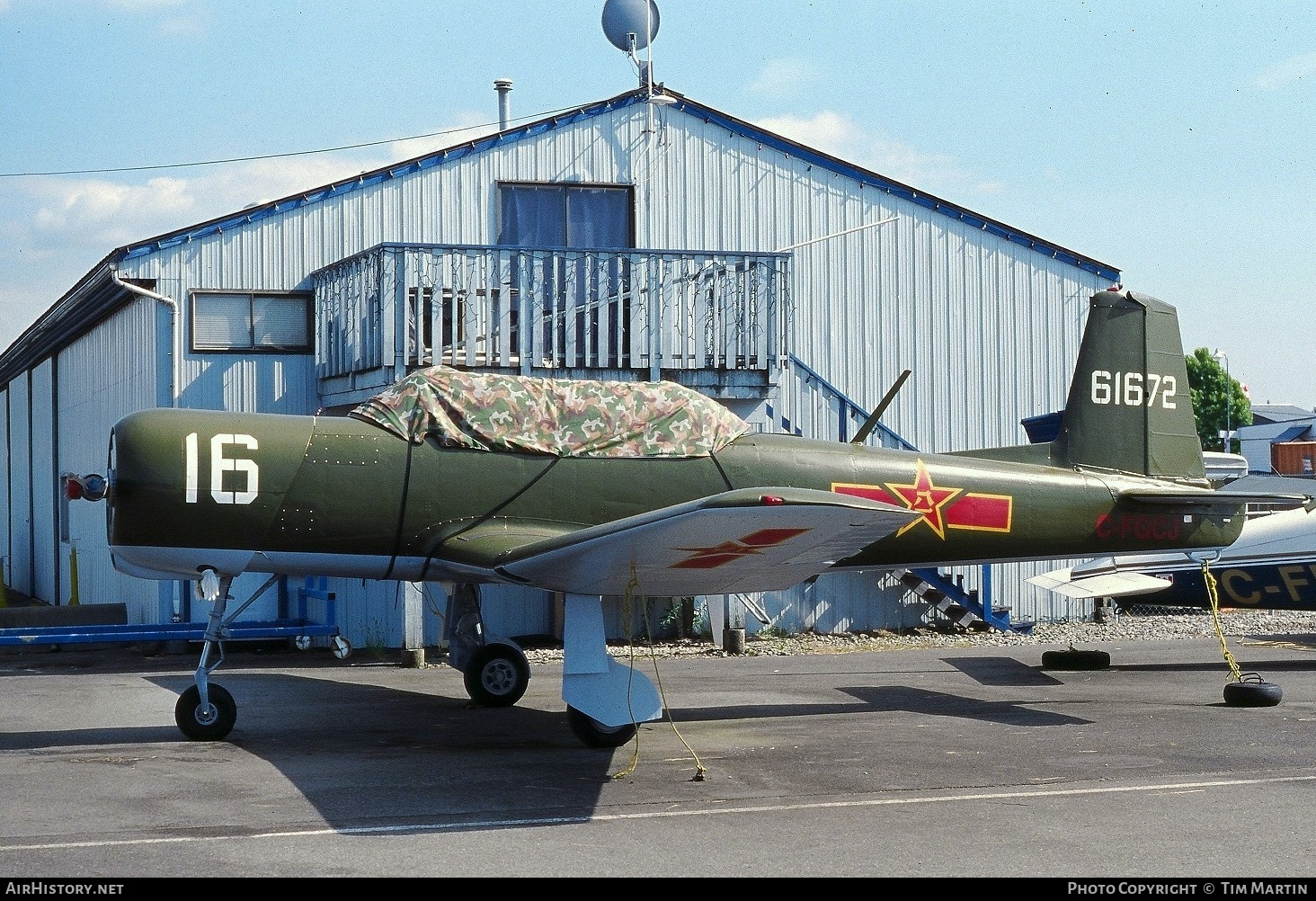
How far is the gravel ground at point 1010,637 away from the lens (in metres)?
16.2

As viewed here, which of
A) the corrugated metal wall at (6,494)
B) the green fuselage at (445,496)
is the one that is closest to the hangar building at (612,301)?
the green fuselage at (445,496)

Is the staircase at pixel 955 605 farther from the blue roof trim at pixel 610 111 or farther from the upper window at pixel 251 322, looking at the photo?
the upper window at pixel 251 322

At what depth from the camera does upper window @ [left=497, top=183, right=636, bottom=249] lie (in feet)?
59.0

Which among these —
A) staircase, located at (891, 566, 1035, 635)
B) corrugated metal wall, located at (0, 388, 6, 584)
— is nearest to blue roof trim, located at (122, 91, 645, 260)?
staircase, located at (891, 566, 1035, 635)

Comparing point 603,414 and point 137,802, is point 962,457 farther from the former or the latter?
point 137,802

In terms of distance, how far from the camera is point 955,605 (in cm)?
1788

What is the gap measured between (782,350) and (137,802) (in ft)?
34.0

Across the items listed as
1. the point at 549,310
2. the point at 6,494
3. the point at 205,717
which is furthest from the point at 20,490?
the point at 205,717

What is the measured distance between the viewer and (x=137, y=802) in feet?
24.1

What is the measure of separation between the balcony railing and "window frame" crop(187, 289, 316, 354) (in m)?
0.29

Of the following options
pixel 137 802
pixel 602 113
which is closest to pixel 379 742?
pixel 137 802

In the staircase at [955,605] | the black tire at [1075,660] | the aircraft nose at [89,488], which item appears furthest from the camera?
the staircase at [955,605]

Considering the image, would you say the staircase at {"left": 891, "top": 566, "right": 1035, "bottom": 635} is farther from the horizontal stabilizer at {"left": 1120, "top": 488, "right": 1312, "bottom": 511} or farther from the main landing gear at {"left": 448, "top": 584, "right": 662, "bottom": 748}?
the main landing gear at {"left": 448, "top": 584, "right": 662, "bottom": 748}

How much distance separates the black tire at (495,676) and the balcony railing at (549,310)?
14.1 ft
